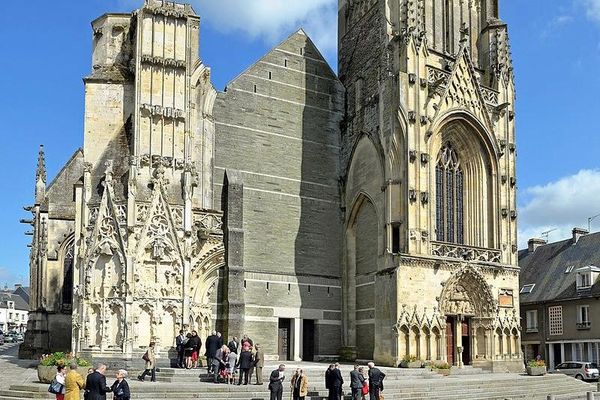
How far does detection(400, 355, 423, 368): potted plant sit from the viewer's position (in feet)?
93.2

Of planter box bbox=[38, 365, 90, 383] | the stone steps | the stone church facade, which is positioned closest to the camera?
the stone steps

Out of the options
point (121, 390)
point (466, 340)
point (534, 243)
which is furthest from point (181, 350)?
point (534, 243)

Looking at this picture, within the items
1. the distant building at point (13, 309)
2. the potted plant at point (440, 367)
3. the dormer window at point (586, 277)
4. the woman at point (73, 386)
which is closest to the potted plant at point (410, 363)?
the potted plant at point (440, 367)

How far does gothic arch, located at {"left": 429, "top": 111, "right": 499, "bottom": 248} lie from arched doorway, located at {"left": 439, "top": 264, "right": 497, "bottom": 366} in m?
2.11

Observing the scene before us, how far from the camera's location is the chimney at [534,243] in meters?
48.1

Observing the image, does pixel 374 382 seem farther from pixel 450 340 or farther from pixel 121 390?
pixel 450 340

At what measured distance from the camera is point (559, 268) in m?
43.1

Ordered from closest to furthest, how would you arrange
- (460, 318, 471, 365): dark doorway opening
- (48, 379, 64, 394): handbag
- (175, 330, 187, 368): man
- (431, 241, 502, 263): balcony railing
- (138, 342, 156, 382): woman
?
1. (48, 379, 64, 394): handbag
2. (138, 342, 156, 382): woman
3. (175, 330, 187, 368): man
4. (431, 241, 502, 263): balcony railing
5. (460, 318, 471, 365): dark doorway opening

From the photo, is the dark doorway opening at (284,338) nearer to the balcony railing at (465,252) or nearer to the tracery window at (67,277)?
the balcony railing at (465,252)

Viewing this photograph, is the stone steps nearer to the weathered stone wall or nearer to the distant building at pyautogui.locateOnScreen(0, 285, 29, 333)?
the weathered stone wall

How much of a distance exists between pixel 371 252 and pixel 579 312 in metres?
14.5

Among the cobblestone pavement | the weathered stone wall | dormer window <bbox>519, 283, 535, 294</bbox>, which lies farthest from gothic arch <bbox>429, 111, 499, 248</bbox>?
the cobblestone pavement

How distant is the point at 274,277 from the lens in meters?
32.1

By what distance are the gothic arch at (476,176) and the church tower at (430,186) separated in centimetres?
5
